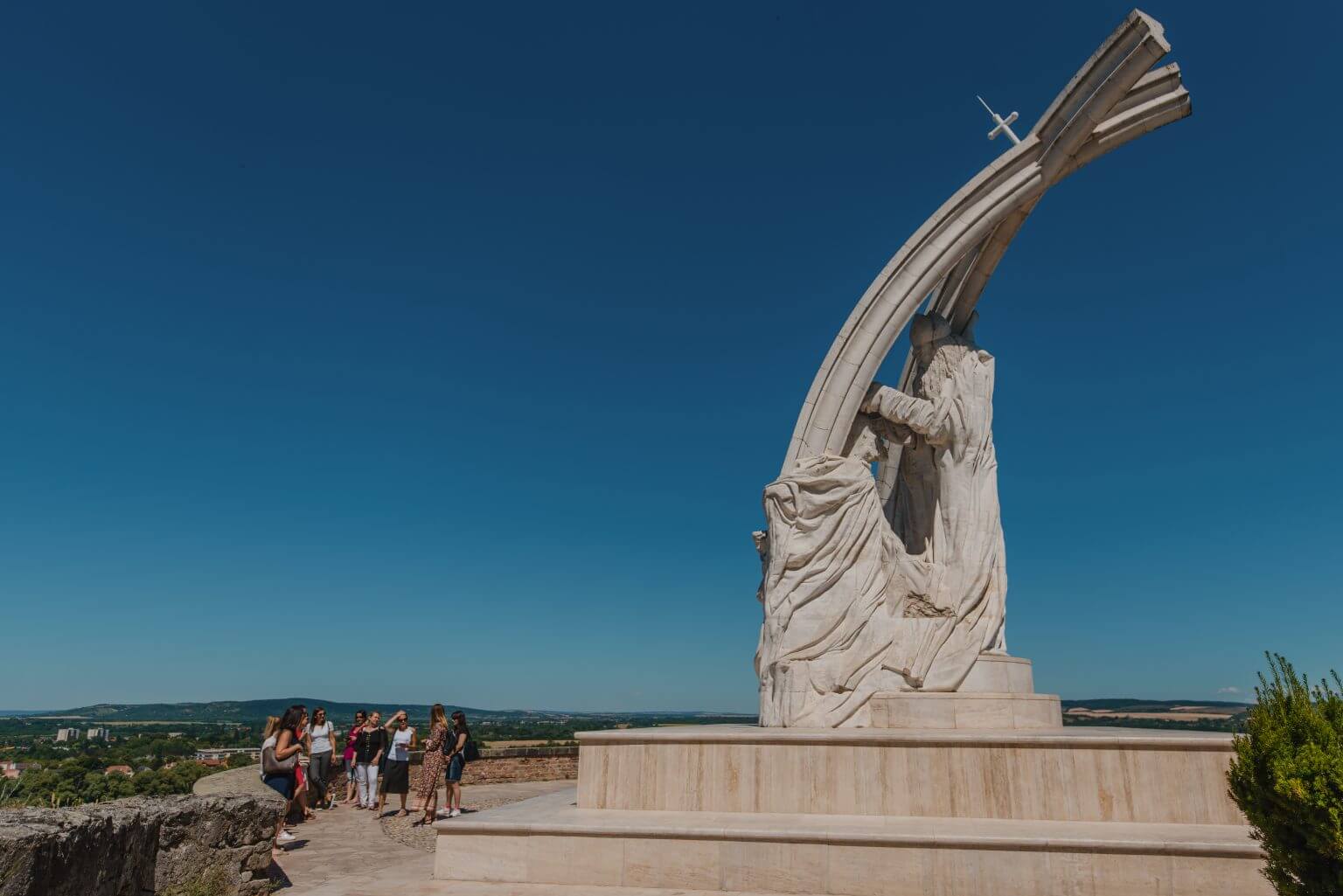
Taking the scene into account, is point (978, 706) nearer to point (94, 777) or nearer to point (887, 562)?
point (887, 562)

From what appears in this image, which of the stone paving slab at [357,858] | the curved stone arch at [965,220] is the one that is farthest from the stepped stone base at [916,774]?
the curved stone arch at [965,220]

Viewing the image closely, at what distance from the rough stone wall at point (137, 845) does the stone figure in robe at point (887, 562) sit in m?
4.53

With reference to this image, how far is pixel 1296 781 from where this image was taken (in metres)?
3.37

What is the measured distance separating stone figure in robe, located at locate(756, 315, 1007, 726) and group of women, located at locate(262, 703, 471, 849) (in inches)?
175

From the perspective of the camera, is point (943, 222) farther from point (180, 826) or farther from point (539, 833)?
point (180, 826)

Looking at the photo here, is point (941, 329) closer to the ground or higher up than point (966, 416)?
higher up

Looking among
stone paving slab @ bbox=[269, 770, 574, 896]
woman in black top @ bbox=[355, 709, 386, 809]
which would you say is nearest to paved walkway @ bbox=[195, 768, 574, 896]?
stone paving slab @ bbox=[269, 770, 574, 896]

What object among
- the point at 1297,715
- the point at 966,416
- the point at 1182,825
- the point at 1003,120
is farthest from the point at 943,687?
Answer: the point at 1003,120

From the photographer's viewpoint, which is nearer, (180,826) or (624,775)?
(180,826)

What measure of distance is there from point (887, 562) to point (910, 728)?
1.76 metres

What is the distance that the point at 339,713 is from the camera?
90.4 meters

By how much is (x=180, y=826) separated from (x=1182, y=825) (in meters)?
7.19

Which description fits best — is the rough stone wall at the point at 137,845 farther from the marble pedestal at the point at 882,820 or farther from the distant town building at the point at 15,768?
the distant town building at the point at 15,768

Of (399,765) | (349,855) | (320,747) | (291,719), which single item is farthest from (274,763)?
(320,747)
